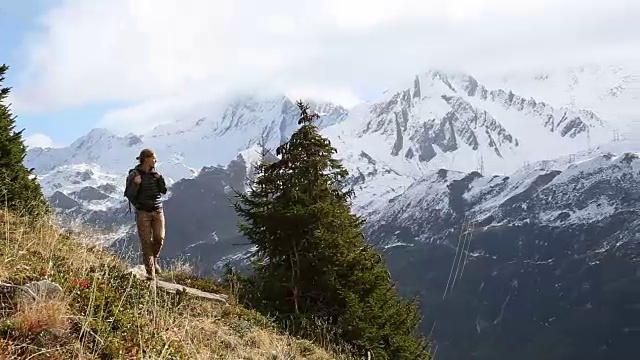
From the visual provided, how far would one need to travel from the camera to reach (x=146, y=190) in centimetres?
1084

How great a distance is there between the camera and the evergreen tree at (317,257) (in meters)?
15.4

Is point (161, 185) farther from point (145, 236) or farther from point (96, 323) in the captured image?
point (96, 323)

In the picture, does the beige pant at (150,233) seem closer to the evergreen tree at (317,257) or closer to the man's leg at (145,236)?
the man's leg at (145,236)

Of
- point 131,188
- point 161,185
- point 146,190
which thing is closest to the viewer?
point 131,188

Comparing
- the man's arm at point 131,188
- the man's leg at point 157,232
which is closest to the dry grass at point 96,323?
the man's arm at point 131,188

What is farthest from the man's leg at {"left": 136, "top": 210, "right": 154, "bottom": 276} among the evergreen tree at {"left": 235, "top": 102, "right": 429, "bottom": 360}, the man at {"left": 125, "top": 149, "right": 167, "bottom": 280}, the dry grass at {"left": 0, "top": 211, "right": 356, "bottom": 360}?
Answer: the evergreen tree at {"left": 235, "top": 102, "right": 429, "bottom": 360}

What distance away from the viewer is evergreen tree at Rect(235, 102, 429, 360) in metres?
15.4

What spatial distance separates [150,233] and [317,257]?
586cm

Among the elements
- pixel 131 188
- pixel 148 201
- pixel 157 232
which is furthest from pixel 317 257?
pixel 131 188

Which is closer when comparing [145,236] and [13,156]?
[145,236]

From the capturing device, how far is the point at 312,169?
56.7ft

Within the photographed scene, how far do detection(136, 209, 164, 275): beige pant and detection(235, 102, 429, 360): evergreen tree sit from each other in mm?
3923

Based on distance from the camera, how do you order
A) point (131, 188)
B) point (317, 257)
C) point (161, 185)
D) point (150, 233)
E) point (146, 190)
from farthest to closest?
1. point (317, 257)
2. point (150, 233)
3. point (161, 185)
4. point (146, 190)
5. point (131, 188)

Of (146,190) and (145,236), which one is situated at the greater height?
(146,190)
